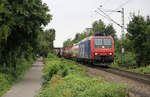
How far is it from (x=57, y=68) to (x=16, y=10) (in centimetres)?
→ 461

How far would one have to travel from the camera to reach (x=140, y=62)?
30594 millimetres

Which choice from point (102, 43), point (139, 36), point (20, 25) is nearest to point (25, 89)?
point (20, 25)

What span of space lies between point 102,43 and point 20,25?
496 inches

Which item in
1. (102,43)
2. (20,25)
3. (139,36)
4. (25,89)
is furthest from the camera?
(102,43)

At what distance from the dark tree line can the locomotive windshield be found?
29.0 ft

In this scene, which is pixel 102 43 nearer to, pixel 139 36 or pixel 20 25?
pixel 139 36

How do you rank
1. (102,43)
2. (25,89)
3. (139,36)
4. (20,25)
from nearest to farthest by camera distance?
(25,89), (20,25), (139,36), (102,43)

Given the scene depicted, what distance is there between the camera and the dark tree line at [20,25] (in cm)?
1725

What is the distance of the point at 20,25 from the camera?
18.4m

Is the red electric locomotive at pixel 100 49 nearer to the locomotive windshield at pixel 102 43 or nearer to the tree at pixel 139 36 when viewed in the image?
the locomotive windshield at pixel 102 43

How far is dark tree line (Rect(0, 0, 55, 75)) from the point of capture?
56.6ft

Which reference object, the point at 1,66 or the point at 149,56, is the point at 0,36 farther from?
the point at 149,56

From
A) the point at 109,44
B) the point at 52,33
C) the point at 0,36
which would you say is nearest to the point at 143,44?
the point at 109,44

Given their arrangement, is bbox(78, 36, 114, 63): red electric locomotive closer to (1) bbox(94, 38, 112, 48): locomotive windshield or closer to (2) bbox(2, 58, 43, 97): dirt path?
(1) bbox(94, 38, 112, 48): locomotive windshield
